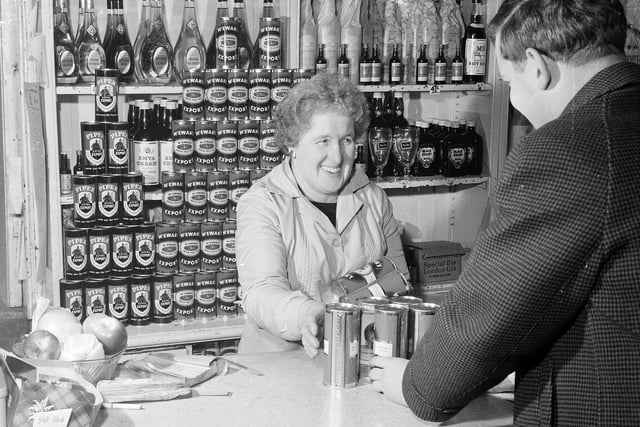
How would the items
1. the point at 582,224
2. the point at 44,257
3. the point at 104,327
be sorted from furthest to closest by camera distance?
the point at 44,257 < the point at 104,327 < the point at 582,224

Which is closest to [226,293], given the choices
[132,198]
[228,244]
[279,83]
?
[228,244]

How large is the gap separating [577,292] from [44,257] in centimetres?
212

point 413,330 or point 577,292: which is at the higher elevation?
point 577,292

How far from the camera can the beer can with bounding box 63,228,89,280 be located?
2820 mm

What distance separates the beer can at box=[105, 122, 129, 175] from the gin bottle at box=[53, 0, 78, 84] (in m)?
0.20

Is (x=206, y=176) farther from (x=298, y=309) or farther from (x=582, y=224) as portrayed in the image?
(x=582, y=224)

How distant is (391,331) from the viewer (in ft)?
5.60

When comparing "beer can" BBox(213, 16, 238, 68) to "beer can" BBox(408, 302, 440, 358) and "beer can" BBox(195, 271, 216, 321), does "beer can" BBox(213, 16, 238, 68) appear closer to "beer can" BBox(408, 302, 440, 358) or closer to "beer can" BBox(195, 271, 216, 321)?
"beer can" BBox(195, 271, 216, 321)

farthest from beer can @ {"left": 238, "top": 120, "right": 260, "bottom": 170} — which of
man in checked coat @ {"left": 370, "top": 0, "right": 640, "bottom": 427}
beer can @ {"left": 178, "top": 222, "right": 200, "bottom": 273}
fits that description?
man in checked coat @ {"left": 370, "top": 0, "right": 640, "bottom": 427}

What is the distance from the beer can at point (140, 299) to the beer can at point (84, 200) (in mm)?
264

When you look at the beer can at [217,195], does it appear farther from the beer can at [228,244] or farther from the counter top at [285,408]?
the counter top at [285,408]

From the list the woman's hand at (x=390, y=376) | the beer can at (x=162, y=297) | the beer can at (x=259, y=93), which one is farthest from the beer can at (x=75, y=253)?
the woman's hand at (x=390, y=376)

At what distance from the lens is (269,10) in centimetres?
317

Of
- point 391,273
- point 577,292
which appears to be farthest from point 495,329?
point 391,273
